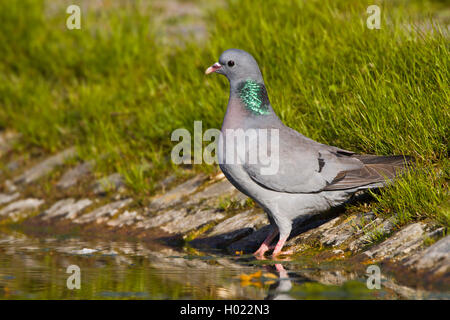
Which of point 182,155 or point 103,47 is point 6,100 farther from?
point 182,155

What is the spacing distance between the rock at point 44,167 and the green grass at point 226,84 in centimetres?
18

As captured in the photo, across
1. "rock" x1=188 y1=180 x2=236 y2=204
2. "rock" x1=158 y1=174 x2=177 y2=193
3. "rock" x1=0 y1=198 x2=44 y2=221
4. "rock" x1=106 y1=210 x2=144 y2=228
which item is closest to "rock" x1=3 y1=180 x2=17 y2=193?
"rock" x1=0 y1=198 x2=44 y2=221

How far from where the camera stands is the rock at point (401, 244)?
12.7 feet

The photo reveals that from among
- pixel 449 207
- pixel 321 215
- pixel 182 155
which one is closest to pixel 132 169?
pixel 182 155

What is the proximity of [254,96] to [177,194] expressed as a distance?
158cm

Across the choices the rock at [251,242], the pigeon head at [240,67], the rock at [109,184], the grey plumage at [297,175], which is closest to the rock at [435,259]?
the grey plumage at [297,175]

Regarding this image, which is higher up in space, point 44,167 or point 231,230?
point 44,167

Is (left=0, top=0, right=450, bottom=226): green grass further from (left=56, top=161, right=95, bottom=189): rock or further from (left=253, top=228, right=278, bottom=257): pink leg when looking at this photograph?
(left=253, top=228, right=278, bottom=257): pink leg

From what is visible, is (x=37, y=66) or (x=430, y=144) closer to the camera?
(x=430, y=144)

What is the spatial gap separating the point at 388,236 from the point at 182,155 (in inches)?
106

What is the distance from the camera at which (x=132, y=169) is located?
20.5ft

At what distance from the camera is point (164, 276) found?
390 centimetres

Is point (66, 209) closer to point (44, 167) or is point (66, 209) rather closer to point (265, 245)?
point (44, 167)

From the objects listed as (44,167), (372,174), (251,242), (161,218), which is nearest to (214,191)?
(161,218)
